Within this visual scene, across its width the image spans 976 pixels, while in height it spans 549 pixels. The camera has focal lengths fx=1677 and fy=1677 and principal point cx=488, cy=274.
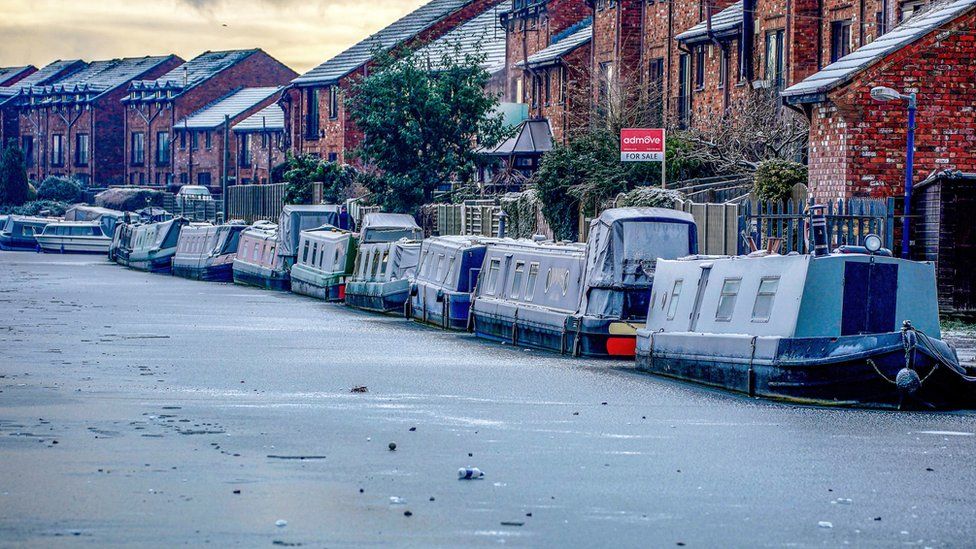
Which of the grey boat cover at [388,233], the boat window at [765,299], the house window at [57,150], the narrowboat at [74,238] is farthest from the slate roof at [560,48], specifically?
the house window at [57,150]

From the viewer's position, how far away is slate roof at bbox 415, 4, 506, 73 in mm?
72625

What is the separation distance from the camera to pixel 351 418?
60.8 ft

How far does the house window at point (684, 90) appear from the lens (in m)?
48.8

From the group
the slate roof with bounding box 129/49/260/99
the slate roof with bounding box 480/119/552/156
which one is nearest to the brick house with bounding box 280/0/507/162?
the slate roof with bounding box 480/119/552/156

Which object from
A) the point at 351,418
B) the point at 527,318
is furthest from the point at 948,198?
the point at 351,418

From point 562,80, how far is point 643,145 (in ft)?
92.7

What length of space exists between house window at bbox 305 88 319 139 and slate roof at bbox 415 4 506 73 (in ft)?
20.4

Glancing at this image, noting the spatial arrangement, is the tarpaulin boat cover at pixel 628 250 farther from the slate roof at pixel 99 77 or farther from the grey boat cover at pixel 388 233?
the slate roof at pixel 99 77

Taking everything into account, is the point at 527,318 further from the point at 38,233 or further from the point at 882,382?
the point at 38,233

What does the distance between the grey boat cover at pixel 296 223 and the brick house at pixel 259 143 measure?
33542 mm

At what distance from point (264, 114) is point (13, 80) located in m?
43.6

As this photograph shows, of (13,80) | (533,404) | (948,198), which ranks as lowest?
(533,404)

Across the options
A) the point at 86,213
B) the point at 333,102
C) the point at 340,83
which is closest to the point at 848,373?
the point at 340,83

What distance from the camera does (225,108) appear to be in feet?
341
